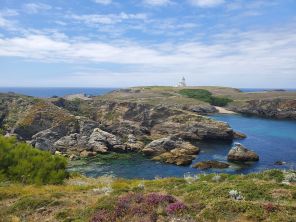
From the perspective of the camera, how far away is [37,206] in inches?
769

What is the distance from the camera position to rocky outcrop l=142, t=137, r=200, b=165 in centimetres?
6594

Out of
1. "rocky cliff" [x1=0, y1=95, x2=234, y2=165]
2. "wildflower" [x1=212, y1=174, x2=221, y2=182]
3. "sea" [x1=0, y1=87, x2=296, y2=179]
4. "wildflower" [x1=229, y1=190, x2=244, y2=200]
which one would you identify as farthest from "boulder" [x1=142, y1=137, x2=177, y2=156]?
"wildflower" [x1=229, y1=190, x2=244, y2=200]

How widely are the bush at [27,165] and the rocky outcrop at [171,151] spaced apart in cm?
3621

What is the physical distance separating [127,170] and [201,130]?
3741 centimetres

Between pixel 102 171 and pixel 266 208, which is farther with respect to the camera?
pixel 102 171

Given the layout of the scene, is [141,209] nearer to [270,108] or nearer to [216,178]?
[216,178]

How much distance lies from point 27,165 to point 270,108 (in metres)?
130

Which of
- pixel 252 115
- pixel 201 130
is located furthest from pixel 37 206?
pixel 252 115

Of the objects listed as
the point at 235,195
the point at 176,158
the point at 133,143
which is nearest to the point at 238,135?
the point at 133,143

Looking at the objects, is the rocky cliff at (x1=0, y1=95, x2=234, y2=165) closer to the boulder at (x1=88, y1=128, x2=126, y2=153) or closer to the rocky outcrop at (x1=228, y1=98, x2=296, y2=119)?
the boulder at (x1=88, y1=128, x2=126, y2=153)

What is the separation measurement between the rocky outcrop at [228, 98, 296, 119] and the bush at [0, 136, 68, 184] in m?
120

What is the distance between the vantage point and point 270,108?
14388cm

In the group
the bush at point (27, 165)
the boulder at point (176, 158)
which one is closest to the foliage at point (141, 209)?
the bush at point (27, 165)

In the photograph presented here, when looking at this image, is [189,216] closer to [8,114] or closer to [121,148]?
[121,148]
